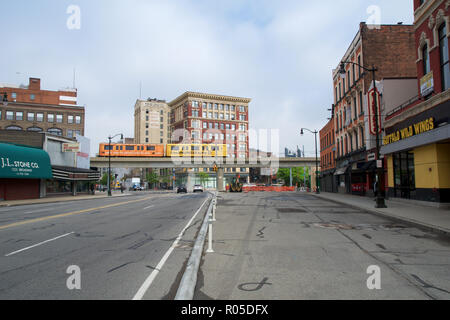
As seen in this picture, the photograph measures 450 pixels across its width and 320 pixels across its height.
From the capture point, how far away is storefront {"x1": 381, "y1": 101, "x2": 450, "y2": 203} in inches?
692

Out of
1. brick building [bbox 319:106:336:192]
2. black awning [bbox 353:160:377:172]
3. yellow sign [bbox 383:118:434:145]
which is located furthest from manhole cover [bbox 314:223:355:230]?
brick building [bbox 319:106:336:192]

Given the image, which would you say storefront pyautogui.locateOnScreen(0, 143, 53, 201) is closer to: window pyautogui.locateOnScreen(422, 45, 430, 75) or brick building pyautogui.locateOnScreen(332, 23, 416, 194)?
brick building pyautogui.locateOnScreen(332, 23, 416, 194)

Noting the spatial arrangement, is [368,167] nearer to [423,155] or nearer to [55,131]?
[423,155]

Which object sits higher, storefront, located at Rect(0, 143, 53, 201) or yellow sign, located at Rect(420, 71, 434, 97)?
yellow sign, located at Rect(420, 71, 434, 97)

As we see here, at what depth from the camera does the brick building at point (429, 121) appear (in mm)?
17861

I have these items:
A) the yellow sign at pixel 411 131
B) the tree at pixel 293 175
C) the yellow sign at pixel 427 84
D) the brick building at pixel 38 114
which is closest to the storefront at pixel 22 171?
the yellow sign at pixel 411 131

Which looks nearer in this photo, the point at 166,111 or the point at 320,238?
the point at 320,238

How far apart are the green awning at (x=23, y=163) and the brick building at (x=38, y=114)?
37.1 metres

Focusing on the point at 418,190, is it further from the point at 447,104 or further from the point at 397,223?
the point at 397,223

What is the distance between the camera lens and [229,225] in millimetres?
12891

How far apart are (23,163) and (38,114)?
45311 mm

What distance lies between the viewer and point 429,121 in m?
18.2
